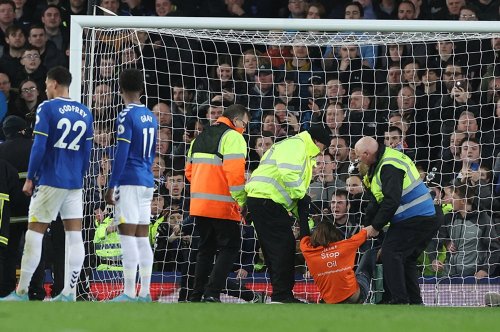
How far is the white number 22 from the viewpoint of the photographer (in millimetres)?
10789

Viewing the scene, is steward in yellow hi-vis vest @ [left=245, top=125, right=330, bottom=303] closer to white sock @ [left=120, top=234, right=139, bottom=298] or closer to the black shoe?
the black shoe

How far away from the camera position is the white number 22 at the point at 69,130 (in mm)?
10789

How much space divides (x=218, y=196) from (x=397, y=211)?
67.2 inches

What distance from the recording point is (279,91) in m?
14.9

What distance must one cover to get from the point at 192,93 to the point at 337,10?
A: 9.98 feet

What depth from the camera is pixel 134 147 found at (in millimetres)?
11266

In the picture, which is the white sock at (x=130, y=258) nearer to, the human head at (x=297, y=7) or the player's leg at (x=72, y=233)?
the player's leg at (x=72, y=233)

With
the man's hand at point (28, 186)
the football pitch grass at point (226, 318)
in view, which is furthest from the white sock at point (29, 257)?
the football pitch grass at point (226, 318)

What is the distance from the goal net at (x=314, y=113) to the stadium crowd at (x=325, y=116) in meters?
0.02

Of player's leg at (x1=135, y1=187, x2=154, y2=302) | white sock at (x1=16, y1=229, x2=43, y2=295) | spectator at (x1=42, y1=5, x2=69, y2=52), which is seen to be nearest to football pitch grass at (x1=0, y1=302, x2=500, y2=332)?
white sock at (x1=16, y1=229, x2=43, y2=295)

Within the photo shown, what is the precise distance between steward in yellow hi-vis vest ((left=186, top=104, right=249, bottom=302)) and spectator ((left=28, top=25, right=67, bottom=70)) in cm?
507

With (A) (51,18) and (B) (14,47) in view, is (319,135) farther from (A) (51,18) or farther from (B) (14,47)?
(A) (51,18)

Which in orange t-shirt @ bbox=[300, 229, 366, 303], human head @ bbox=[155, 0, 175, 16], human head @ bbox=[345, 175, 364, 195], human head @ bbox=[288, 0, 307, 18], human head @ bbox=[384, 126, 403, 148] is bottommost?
orange t-shirt @ bbox=[300, 229, 366, 303]

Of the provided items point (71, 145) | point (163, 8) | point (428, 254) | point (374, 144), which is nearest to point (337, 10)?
point (163, 8)
